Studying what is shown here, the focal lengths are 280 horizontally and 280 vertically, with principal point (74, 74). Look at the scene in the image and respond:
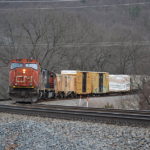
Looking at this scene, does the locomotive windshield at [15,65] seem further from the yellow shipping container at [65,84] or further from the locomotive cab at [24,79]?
the yellow shipping container at [65,84]

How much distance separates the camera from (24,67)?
1983 cm

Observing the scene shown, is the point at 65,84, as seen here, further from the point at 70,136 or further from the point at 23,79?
the point at 70,136

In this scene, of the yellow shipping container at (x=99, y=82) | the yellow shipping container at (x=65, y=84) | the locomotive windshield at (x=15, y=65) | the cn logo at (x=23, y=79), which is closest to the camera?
the cn logo at (x=23, y=79)

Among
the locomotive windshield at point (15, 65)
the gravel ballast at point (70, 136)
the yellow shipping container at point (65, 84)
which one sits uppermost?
the locomotive windshield at point (15, 65)

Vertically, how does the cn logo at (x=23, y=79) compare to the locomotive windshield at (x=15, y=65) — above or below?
below

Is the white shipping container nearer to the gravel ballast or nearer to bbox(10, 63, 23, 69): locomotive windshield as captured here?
bbox(10, 63, 23, 69): locomotive windshield

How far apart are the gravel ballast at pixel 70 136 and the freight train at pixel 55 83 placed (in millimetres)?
9739

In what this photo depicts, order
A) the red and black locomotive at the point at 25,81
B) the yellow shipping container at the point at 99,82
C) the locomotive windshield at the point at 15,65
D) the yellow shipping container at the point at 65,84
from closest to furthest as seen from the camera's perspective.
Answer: the red and black locomotive at the point at 25,81 → the locomotive windshield at the point at 15,65 → the yellow shipping container at the point at 65,84 → the yellow shipping container at the point at 99,82

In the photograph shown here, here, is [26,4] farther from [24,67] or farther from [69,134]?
[69,134]

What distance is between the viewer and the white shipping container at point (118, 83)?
36.2 m

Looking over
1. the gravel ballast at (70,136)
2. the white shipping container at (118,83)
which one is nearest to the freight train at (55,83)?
the white shipping container at (118,83)

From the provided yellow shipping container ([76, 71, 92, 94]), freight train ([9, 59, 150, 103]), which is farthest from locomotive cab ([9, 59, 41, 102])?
yellow shipping container ([76, 71, 92, 94])

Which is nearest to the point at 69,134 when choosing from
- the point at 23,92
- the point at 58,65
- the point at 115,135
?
the point at 115,135

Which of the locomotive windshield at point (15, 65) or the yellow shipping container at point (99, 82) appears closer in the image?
the locomotive windshield at point (15, 65)
